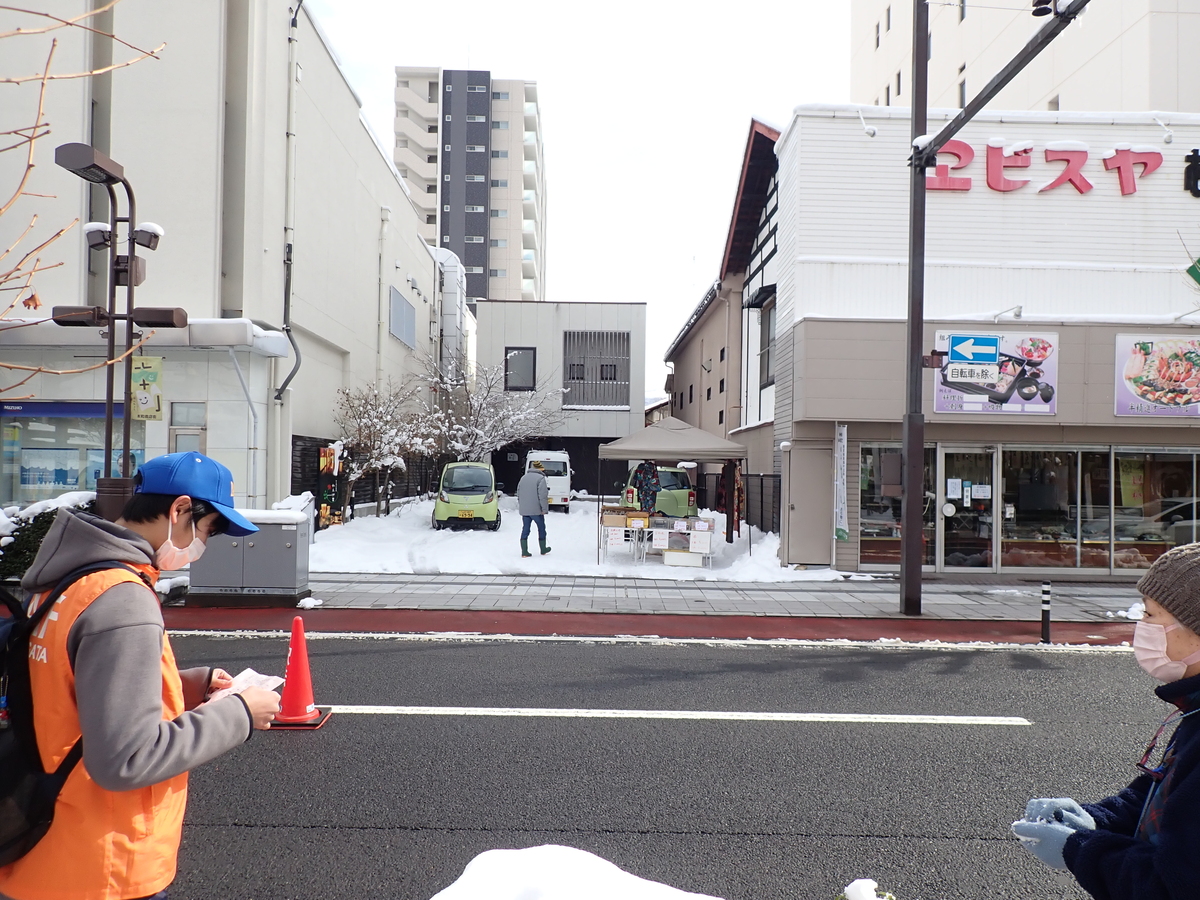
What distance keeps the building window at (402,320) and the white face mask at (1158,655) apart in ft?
87.4

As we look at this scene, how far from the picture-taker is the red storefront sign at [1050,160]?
15.4m

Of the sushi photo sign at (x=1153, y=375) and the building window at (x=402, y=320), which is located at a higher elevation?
the building window at (x=402, y=320)

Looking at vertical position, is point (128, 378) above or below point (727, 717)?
above

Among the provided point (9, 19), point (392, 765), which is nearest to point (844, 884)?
point (392, 765)

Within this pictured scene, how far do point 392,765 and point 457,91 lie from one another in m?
68.3

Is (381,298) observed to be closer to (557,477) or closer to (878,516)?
(557,477)

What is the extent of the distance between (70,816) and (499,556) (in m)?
13.7

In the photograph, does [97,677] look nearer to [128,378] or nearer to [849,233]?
[128,378]

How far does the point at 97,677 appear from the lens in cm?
181

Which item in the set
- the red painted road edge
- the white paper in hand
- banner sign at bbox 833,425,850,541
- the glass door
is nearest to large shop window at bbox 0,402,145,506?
the red painted road edge

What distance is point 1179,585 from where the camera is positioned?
1924 millimetres

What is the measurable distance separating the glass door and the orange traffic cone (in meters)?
12.6

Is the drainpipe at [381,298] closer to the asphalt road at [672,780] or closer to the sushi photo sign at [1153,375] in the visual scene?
the asphalt road at [672,780]

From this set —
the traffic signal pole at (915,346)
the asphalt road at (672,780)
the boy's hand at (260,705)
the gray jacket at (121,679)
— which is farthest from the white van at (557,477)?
the gray jacket at (121,679)
